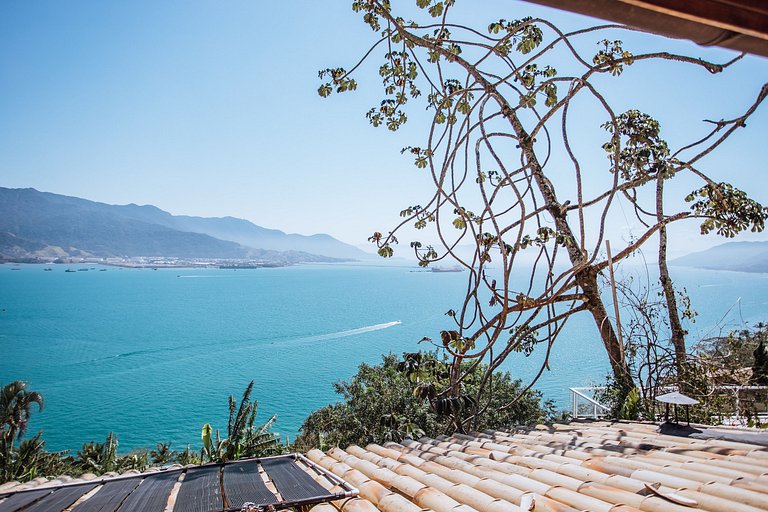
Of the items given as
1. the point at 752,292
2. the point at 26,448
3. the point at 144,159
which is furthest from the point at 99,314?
the point at 752,292

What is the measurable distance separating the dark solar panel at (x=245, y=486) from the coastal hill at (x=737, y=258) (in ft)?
522

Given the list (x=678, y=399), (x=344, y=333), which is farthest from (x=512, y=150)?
(x=344, y=333)

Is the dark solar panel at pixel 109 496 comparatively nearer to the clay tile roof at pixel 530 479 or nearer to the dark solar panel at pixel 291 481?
the clay tile roof at pixel 530 479

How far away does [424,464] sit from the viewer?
120 inches

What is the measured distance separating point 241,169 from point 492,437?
310 feet

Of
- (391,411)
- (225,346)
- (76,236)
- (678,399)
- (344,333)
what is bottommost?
(225,346)

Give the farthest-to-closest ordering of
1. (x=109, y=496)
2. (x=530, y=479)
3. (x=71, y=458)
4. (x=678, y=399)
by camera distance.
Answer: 1. (x=71, y=458)
2. (x=678, y=399)
3. (x=109, y=496)
4. (x=530, y=479)

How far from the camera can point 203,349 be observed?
55312 millimetres

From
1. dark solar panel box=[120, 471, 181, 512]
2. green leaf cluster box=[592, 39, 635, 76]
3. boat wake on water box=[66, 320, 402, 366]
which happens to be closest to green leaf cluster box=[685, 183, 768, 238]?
green leaf cluster box=[592, 39, 635, 76]

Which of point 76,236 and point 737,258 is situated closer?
point 737,258

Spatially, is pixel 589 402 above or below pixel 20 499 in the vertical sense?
below

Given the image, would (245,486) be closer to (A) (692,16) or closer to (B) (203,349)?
(A) (692,16)

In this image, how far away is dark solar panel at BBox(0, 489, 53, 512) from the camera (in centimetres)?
232

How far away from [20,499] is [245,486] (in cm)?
122
